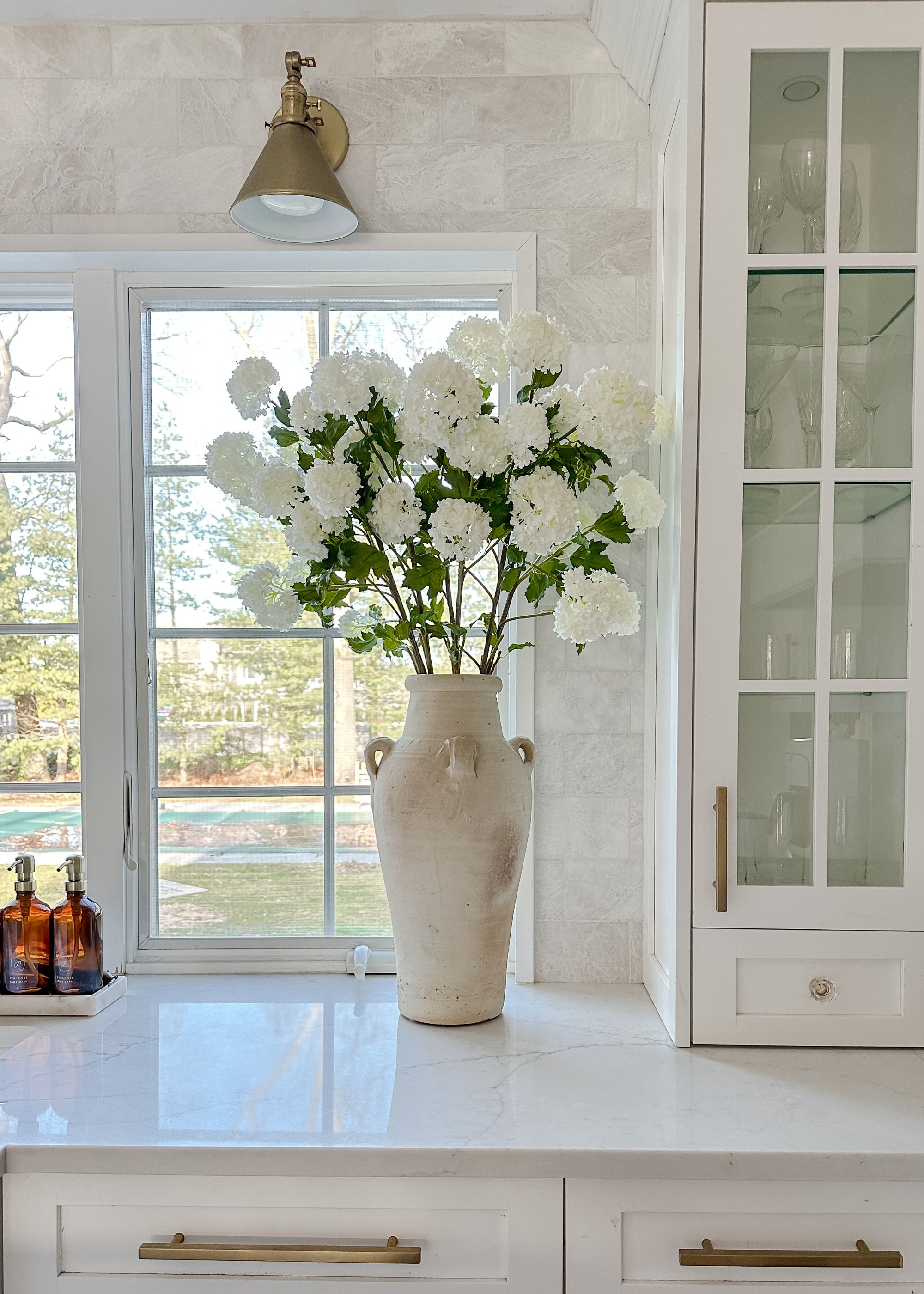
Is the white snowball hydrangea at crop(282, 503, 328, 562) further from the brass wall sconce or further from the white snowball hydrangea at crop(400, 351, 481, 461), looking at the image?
the brass wall sconce

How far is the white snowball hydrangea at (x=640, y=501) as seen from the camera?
136 centimetres

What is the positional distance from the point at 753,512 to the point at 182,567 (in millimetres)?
1003

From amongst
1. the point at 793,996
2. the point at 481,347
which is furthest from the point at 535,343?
the point at 793,996

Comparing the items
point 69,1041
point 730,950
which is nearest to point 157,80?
point 69,1041

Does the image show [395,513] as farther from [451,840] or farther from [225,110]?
[225,110]

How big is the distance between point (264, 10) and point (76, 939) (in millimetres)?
1533

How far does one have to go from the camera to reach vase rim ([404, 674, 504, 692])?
142 cm

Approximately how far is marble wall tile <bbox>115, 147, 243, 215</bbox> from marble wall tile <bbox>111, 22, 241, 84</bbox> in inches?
5.1

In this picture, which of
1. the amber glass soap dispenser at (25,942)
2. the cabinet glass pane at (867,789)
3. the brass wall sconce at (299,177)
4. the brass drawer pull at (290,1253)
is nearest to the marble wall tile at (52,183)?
the brass wall sconce at (299,177)

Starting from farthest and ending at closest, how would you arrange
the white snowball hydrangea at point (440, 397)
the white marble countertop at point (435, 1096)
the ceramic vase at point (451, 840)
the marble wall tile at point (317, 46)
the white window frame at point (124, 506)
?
1. the white window frame at point (124, 506)
2. the marble wall tile at point (317, 46)
3. the ceramic vase at point (451, 840)
4. the white snowball hydrangea at point (440, 397)
5. the white marble countertop at point (435, 1096)

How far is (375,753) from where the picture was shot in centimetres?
148

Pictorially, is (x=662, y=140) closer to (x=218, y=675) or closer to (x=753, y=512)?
→ (x=753, y=512)

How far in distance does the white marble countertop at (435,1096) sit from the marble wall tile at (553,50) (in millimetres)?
1528

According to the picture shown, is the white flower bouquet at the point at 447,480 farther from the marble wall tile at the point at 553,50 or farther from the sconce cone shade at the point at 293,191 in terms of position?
the marble wall tile at the point at 553,50
